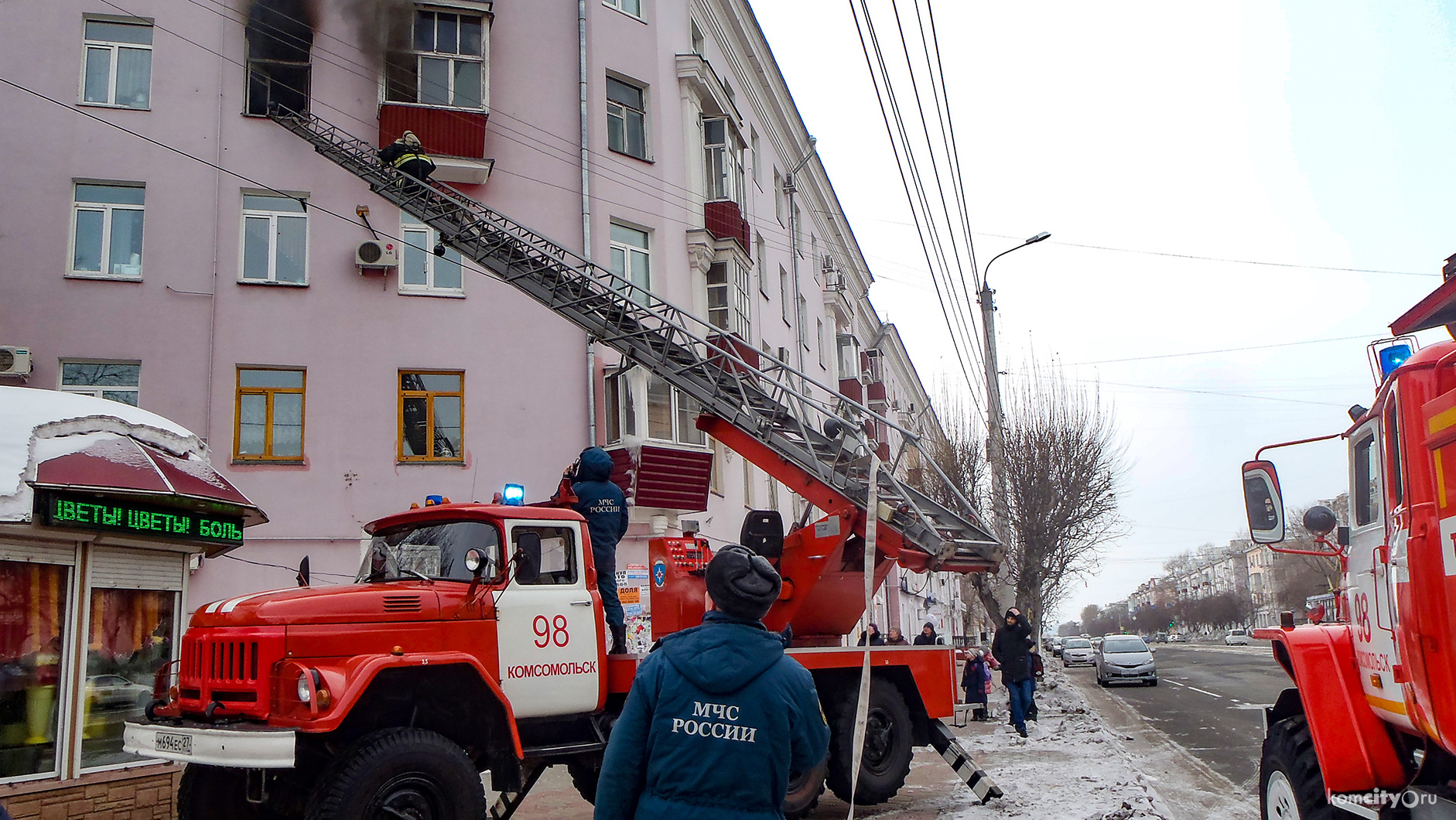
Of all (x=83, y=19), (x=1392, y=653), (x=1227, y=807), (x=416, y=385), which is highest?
(x=83, y=19)

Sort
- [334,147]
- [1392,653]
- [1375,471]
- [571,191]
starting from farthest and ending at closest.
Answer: [571,191] < [334,147] < [1375,471] < [1392,653]

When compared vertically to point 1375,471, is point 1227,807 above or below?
below

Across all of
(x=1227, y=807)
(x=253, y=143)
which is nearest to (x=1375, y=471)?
(x=1227, y=807)

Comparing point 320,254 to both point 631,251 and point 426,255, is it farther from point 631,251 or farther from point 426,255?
point 631,251

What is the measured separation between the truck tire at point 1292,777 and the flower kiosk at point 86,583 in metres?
8.20

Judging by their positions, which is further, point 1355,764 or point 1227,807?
point 1227,807

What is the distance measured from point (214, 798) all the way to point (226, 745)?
1138mm

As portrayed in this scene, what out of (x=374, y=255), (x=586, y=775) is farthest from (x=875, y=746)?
(x=374, y=255)

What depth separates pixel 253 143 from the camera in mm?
17250

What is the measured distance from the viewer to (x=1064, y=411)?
28625mm

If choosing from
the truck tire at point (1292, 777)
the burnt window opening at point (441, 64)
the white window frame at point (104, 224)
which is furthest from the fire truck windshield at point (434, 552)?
the burnt window opening at point (441, 64)

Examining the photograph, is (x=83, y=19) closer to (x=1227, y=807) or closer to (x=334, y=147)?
(x=334, y=147)

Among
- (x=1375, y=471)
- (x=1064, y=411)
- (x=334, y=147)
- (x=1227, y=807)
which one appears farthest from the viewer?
(x=1064, y=411)

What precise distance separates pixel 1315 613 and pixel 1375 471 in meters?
1.69
